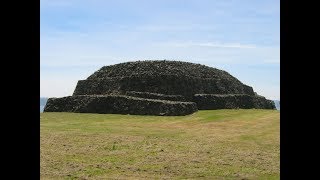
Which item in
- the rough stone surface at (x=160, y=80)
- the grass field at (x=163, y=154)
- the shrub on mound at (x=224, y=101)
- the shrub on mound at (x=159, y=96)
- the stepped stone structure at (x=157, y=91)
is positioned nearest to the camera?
the grass field at (x=163, y=154)

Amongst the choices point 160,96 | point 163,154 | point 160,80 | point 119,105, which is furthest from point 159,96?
point 163,154

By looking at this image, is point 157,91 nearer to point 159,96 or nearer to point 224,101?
point 159,96

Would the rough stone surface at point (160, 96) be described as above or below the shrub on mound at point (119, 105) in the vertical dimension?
above

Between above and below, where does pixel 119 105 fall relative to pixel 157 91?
below

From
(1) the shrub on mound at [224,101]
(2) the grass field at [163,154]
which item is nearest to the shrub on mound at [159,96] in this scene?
(1) the shrub on mound at [224,101]

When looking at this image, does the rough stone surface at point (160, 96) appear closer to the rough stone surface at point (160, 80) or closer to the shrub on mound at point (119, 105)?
the rough stone surface at point (160, 80)

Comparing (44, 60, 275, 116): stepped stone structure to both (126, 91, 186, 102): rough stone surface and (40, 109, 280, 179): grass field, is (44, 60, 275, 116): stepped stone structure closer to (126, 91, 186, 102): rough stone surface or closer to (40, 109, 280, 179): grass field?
(126, 91, 186, 102): rough stone surface

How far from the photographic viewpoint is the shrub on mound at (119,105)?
3997 cm

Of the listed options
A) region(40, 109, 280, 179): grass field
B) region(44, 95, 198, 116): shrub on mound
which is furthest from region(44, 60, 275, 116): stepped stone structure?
region(40, 109, 280, 179): grass field

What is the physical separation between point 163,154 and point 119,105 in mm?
26282

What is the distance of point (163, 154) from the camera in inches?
661

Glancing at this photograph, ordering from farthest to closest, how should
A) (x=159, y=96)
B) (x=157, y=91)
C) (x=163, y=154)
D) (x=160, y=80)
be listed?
1. (x=160, y=80)
2. (x=157, y=91)
3. (x=159, y=96)
4. (x=163, y=154)
